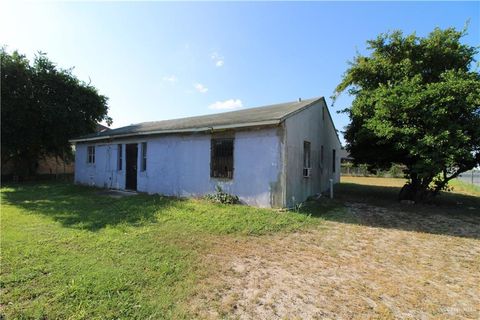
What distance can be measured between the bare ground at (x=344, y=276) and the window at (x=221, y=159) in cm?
364

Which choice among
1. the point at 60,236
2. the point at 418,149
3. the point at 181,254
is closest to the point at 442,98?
the point at 418,149

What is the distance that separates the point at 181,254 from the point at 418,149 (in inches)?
320

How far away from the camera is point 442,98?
28.8 feet

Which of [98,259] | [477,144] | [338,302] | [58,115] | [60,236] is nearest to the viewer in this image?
[338,302]

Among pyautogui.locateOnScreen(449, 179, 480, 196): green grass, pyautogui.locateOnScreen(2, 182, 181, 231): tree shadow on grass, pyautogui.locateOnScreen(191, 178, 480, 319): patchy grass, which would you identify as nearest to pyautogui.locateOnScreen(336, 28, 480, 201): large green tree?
pyautogui.locateOnScreen(191, 178, 480, 319): patchy grass

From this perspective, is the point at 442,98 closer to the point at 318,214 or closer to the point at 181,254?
the point at 318,214

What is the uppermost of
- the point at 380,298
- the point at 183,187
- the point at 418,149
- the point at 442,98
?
the point at 442,98

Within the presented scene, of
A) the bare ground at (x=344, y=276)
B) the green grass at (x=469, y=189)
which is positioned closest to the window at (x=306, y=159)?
the bare ground at (x=344, y=276)

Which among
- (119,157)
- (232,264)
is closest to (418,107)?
(232,264)

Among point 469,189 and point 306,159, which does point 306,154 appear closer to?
point 306,159

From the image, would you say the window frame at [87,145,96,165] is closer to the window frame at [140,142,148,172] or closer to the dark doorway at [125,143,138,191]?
the dark doorway at [125,143,138,191]

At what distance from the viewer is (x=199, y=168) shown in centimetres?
1005

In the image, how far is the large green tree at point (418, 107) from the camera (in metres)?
8.67

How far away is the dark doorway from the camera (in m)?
12.6
